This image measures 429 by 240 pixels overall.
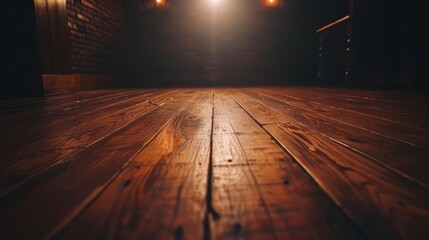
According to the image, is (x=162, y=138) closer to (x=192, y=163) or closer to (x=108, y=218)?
(x=192, y=163)

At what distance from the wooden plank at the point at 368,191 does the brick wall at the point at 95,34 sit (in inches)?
182

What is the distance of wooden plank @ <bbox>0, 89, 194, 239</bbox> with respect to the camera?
0.46 meters

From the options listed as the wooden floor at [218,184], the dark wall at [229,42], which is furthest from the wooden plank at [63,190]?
the dark wall at [229,42]

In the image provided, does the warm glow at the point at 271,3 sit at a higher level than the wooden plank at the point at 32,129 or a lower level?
higher

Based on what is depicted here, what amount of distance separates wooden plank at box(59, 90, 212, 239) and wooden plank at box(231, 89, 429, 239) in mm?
256

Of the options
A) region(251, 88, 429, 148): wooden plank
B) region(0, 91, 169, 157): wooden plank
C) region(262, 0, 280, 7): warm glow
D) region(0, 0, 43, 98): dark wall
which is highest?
region(262, 0, 280, 7): warm glow

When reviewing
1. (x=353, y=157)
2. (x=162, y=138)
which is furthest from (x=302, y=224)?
(x=162, y=138)

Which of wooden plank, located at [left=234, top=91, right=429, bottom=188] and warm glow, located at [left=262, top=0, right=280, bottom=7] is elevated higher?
warm glow, located at [left=262, top=0, right=280, bottom=7]

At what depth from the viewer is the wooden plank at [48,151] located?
0.69m

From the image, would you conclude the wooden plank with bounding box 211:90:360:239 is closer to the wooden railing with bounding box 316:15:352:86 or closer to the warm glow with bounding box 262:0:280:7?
the wooden railing with bounding box 316:15:352:86

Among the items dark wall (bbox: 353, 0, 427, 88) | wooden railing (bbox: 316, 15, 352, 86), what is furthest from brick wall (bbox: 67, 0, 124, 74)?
dark wall (bbox: 353, 0, 427, 88)

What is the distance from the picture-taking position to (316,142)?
96cm

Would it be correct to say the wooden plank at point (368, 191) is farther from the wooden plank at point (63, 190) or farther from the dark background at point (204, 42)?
the dark background at point (204, 42)

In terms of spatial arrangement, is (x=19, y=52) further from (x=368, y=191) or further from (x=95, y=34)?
(x=368, y=191)
